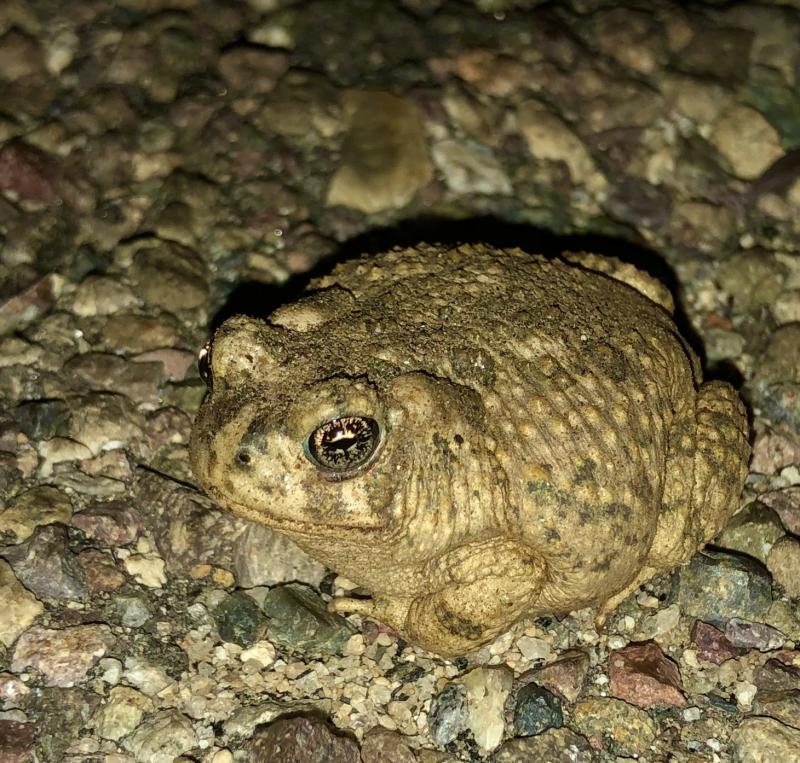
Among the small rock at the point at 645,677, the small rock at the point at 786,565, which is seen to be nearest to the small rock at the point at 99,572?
the small rock at the point at 645,677

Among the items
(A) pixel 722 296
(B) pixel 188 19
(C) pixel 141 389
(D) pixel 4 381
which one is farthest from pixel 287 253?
(A) pixel 722 296

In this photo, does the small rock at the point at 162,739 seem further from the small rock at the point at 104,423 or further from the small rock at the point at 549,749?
the small rock at the point at 104,423

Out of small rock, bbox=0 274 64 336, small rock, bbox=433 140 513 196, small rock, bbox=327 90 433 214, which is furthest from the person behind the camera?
small rock, bbox=433 140 513 196

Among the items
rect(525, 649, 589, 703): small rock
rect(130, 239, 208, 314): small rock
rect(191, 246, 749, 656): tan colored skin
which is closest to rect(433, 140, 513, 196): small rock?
rect(130, 239, 208, 314): small rock

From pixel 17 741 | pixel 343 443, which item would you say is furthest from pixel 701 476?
Answer: pixel 17 741

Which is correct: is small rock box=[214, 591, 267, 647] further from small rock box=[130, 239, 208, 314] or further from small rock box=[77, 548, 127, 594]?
small rock box=[130, 239, 208, 314]

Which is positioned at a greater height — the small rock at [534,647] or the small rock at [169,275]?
the small rock at [169,275]
